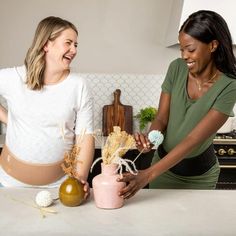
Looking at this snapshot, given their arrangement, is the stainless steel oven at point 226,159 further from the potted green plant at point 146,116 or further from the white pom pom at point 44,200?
the white pom pom at point 44,200

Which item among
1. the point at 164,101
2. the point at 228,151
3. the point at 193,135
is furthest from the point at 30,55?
the point at 228,151

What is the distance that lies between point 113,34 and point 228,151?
1.35 meters

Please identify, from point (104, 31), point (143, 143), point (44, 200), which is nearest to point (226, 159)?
point (104, 31)

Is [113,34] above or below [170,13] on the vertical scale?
below

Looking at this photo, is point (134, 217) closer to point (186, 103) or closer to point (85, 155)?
point (85, 155)

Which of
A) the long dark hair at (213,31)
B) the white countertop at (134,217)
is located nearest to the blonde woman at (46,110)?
the white countertop at (134,217)

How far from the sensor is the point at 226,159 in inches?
117

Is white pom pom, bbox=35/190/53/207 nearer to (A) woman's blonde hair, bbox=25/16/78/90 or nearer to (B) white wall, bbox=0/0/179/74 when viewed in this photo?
(A) woman's blonde hair, bbox=25/16/78/90

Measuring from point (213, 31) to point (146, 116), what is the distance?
166 cm

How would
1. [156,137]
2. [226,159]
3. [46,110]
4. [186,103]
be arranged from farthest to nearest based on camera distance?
[226,159] → [186,103] → [46,110] → [156,137]

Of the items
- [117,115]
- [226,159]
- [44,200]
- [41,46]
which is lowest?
[226,159]

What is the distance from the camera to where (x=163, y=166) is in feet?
4.71

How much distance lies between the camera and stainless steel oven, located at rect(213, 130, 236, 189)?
2.95m

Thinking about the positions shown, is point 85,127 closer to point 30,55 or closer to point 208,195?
point 30,55
